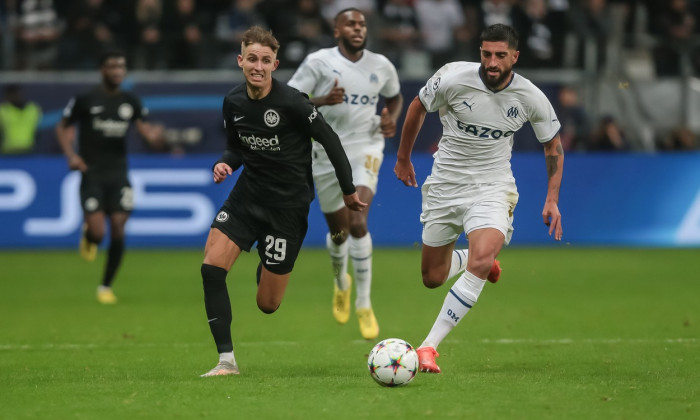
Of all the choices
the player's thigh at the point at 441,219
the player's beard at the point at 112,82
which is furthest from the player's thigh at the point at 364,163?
the player's beard at the point at 112,82

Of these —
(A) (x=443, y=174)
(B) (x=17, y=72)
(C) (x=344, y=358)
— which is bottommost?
(B) (x=17, y=72)

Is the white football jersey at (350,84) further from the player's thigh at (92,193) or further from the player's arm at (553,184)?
the player's thigh at (92,193)

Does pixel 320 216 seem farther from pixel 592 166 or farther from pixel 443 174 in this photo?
pixel 443 174

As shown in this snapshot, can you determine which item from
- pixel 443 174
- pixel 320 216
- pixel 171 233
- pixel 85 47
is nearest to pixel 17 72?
pixel 85 47

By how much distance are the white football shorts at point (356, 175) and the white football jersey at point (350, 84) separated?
0.36ft

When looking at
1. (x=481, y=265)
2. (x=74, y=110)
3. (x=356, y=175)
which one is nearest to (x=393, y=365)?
(x=481, y=265)

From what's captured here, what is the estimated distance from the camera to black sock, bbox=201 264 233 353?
7805 millimetres

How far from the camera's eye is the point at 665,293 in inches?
523

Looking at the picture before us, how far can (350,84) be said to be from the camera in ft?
34.7

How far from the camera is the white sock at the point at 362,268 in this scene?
10.3 m

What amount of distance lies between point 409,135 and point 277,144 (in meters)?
1.04

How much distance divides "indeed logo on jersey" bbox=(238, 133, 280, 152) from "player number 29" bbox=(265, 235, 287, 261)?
0.63 meters

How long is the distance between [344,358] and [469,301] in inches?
54.7

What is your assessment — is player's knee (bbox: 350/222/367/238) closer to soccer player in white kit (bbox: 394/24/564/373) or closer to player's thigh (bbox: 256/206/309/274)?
soccer player in white kit (bbox: 394/24/564/373)
